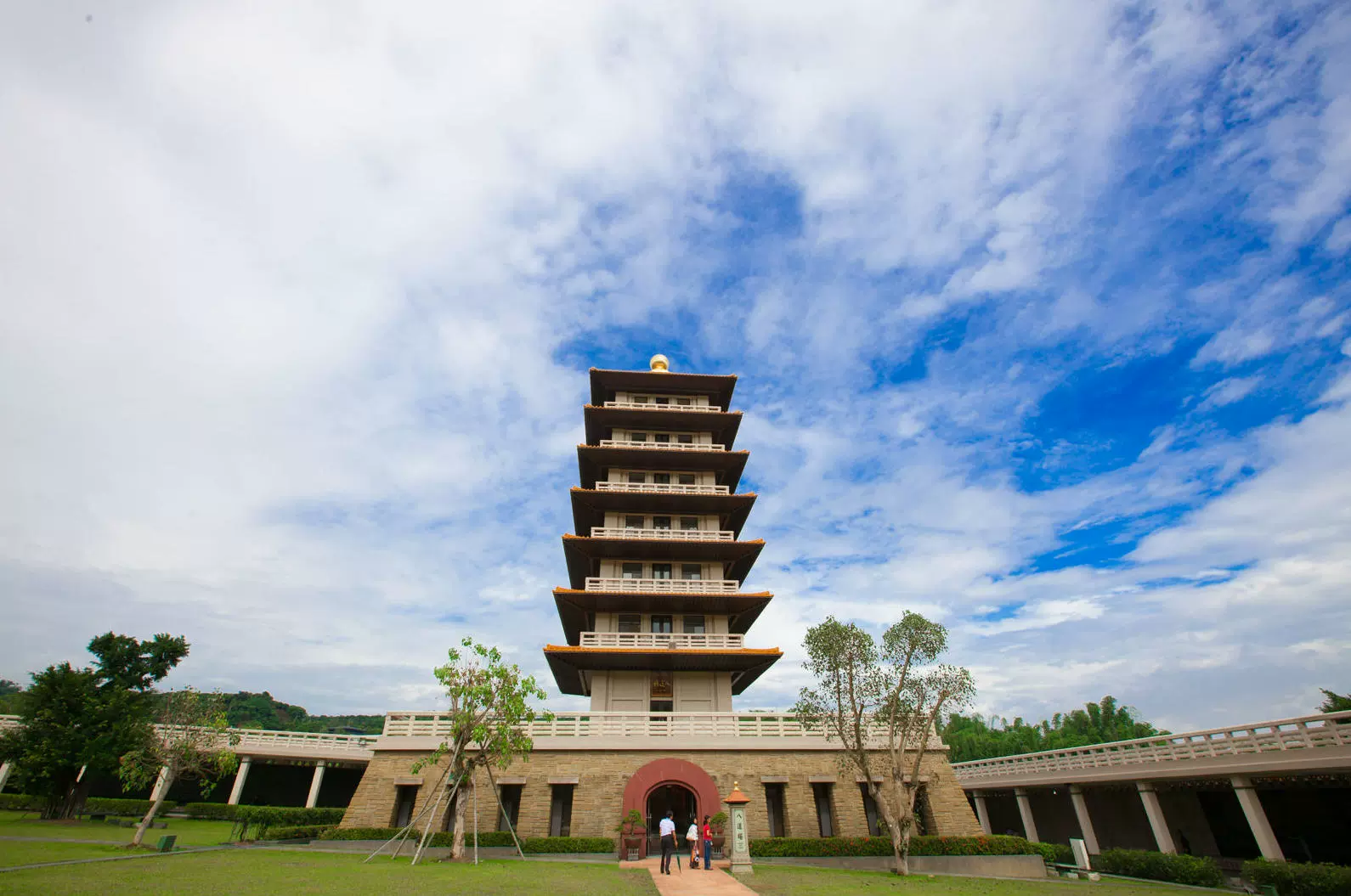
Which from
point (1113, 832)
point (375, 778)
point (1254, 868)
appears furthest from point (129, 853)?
point (1113, 832)

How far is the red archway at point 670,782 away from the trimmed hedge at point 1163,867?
54.1ft

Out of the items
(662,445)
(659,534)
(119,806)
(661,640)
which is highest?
(662,445)

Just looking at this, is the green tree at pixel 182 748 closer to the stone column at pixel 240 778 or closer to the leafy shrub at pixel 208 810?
the stone column at pixel 240 778

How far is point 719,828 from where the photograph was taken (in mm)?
24406

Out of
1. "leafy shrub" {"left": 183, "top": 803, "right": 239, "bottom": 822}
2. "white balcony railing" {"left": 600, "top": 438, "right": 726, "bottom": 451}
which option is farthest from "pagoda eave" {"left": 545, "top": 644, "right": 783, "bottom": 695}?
"leafy shrub" {"left": 183, "top": 803, "right": 239, "bottom": 822}

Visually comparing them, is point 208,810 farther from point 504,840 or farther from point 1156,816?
point 1156,816

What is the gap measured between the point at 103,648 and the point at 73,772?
607 cm

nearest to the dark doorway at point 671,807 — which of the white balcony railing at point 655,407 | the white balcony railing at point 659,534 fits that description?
the white balcony railing at point 659,534

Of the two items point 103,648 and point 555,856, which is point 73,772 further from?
point 555,856

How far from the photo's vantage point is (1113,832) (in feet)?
108

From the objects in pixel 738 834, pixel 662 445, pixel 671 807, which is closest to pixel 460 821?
pixel 738 834

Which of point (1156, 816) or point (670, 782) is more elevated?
point (670, 782)

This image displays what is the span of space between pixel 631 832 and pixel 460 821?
21.1ft

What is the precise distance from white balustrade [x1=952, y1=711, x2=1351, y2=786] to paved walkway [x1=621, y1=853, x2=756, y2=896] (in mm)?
18619
